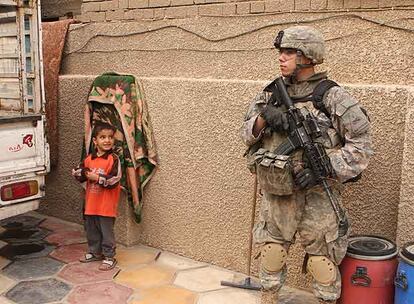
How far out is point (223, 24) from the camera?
4586mm

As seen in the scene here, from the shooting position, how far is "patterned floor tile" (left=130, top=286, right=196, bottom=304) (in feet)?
12.9

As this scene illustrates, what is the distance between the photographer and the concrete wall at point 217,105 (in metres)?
3.62

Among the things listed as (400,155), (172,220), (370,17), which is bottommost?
(172,220)

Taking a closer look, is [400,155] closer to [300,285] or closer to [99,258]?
[300,285]

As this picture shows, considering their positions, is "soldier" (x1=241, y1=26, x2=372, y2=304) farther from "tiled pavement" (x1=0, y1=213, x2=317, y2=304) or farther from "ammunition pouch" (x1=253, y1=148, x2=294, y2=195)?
"tiled pavement" (x1=0, y1=213, x2=317, y2=304)

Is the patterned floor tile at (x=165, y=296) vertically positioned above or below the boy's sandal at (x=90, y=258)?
below

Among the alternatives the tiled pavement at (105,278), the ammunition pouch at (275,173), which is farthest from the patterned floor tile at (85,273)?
the ammunition pouch at (275,173)

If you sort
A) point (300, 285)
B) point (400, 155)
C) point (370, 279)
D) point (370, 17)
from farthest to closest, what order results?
point (300, 285), point (370, 17), point (400, 155), point (370, 279)

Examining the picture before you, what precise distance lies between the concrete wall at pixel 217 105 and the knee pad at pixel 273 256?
27.1 inches

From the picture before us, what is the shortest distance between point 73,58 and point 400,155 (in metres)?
3.69

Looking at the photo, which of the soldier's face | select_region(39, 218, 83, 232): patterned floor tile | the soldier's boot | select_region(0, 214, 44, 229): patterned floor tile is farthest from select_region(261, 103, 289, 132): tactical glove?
select_region(0, 214, 44, 229): patterned floor tile

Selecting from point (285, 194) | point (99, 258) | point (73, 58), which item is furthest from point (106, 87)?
point (285, 194)

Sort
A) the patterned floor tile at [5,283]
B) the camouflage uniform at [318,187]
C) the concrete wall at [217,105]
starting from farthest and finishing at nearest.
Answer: the patterned floor tile at [5,283] < the concrete wall at [217,105] < the camouflage uniform at [318,187]

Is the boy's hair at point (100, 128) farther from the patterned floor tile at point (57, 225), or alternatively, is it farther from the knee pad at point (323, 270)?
the knee pad at point (323, 270)
